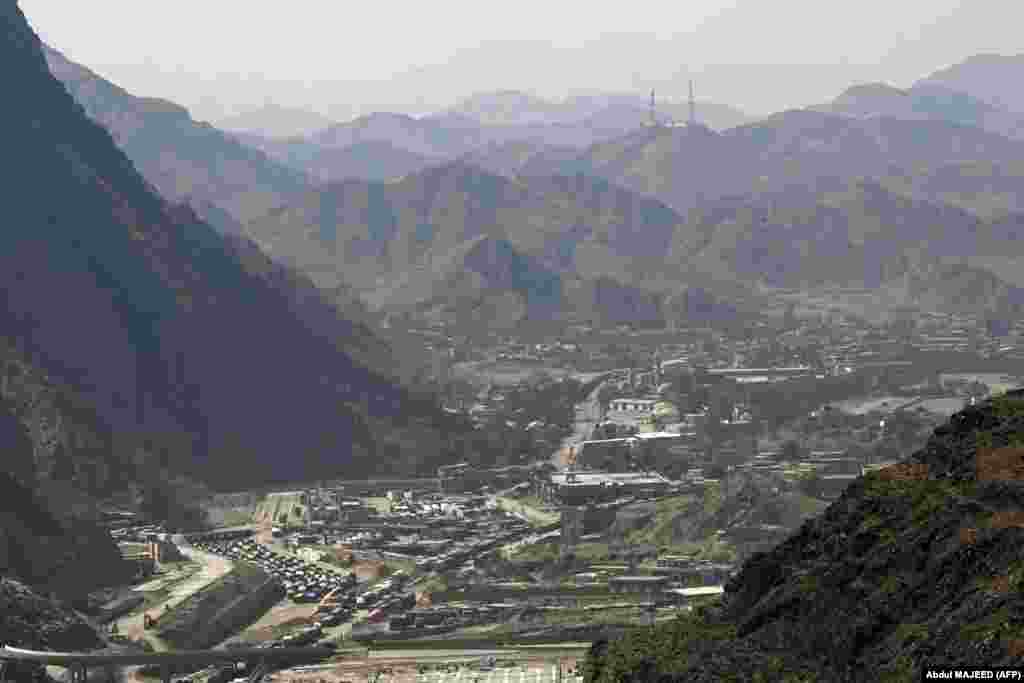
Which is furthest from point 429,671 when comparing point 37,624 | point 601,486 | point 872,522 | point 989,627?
point 601,486

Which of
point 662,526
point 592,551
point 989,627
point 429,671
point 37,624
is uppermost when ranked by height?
point 989,627

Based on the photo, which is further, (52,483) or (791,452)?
(791,452)

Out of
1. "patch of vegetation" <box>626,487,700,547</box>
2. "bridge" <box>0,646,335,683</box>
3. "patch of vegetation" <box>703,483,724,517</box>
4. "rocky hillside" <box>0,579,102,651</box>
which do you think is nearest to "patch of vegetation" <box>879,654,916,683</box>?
"bridge" <box>0,646,335,683</box>

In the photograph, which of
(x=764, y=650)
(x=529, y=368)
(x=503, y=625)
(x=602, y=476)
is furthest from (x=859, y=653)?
(x=529, y=368)

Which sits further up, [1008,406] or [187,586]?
[1008,406]

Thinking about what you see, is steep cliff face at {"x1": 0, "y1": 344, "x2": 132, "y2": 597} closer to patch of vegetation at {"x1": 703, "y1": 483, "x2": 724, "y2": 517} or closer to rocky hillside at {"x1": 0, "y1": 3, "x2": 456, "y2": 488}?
rocky hillside at {"x1": 0, "y1": 3, "x2": 456, "y2": 488}

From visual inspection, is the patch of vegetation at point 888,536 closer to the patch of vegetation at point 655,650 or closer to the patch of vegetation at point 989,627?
the patch of vegetation at point 655,650

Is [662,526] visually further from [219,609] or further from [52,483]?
[52,483]

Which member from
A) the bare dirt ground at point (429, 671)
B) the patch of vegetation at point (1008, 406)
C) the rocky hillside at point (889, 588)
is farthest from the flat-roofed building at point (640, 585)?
the patch of vegetation at point (1008, 406)
